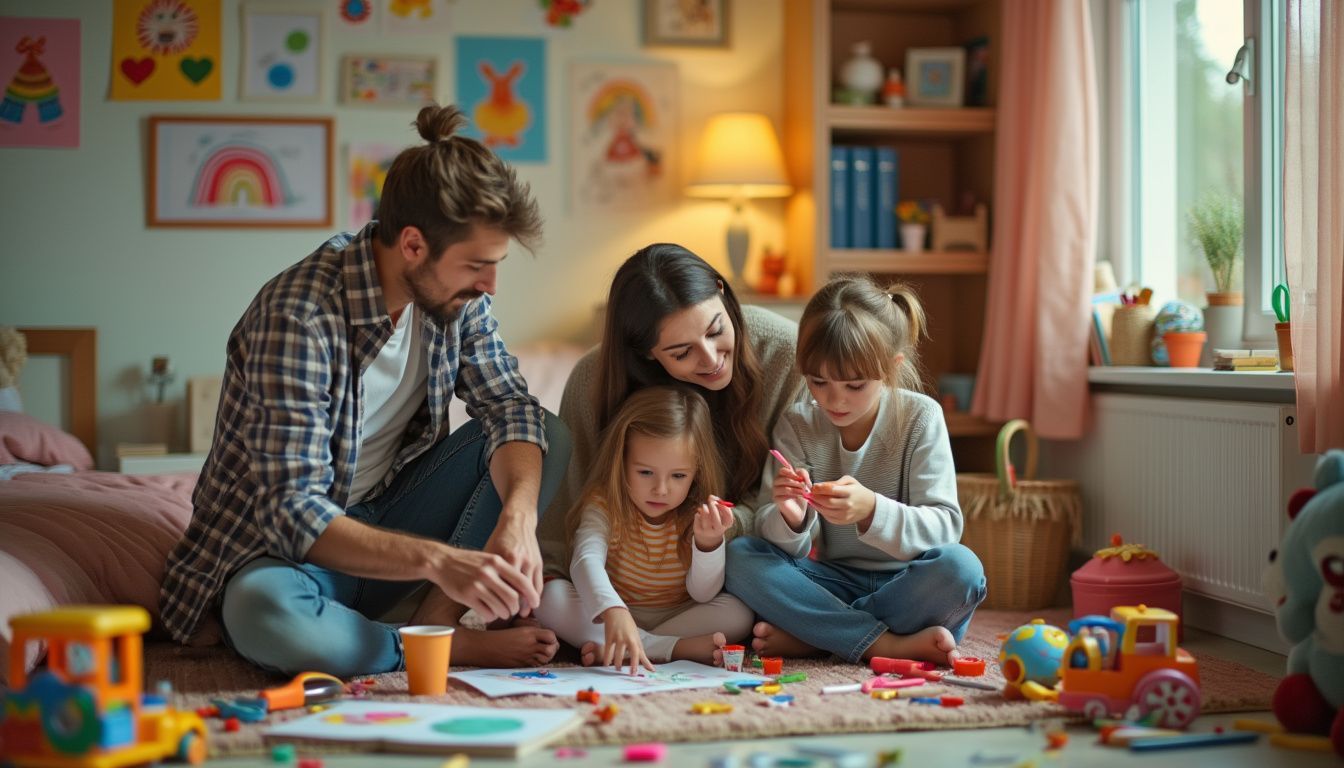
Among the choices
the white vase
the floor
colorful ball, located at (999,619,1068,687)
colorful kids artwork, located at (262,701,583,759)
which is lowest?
the floor

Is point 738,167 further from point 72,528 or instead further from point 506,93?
point 72,528

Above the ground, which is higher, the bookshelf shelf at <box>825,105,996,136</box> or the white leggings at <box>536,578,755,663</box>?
the bookshelf shelf at <box>825,105,996,136</box>

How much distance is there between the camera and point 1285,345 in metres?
2.61

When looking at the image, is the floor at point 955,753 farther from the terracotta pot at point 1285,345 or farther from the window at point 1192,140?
the window at point 1192,140

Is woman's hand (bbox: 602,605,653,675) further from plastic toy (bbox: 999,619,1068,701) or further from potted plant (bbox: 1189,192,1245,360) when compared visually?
potted plant (bbox: 1189,192,1245,360)

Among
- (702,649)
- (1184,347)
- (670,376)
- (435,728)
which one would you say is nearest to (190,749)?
(435,728)

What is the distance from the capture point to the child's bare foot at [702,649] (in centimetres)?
228

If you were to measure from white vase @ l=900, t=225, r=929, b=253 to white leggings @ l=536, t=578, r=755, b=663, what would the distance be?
186 centimetres

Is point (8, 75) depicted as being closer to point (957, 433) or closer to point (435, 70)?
point (435, 70)

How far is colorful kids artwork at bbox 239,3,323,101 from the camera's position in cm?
393

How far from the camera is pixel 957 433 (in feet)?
12.5

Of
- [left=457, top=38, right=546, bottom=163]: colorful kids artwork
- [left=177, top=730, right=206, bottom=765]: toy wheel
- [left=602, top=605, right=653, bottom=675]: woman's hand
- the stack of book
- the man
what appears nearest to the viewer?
[left=177, top=730, right=206, bottom=765]: toy wheel

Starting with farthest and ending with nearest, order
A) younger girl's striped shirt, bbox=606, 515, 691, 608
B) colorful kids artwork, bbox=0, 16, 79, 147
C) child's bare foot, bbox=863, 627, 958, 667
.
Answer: colorful kids artwork, bbox=0, 16, 79, 147 → younger girl's striped shirt, bbox=606, 515, 691, 608 → child's bare foot, bbox=863, 627, 958, 667

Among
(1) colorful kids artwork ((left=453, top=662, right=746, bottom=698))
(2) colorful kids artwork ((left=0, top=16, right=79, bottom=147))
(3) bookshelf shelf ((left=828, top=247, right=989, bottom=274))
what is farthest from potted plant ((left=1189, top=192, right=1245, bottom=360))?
(2) colorful kids artwork ((left=0, top=16, right=79, bottom=147))
